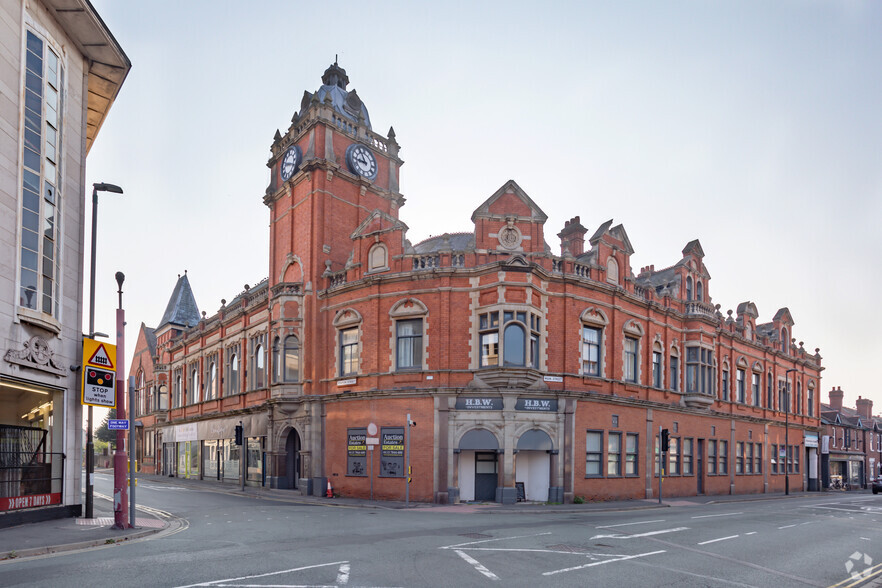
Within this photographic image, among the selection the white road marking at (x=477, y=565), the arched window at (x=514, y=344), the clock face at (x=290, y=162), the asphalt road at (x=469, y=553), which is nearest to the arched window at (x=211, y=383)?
the clock face at (x=290, y=162)

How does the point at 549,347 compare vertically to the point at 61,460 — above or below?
above

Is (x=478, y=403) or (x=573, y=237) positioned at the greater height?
(x=573, y=237)

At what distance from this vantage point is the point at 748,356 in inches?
1779

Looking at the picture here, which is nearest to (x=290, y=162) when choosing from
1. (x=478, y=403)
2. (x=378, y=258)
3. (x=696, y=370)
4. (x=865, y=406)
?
(x=378, y=258)

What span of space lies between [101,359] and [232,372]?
2417cm

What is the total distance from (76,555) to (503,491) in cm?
1751

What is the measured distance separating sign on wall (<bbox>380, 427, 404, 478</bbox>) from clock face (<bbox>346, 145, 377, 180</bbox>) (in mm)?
14589

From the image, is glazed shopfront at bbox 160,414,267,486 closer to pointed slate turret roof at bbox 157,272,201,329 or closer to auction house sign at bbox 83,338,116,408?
pointed slate turret roof at bbox 157,272,201,329

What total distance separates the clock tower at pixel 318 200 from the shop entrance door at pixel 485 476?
9612 mm

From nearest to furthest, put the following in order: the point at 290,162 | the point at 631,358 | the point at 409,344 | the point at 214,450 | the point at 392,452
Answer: the point at 392,452 < the point at 409,344 < the point at 631,358 < the point at 290,162 < the point at 214,450

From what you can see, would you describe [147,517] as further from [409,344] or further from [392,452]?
[409,344]

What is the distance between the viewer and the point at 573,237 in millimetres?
35312

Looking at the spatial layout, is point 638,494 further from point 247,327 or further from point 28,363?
point 28,363

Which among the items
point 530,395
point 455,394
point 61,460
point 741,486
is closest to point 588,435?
point 530,395
